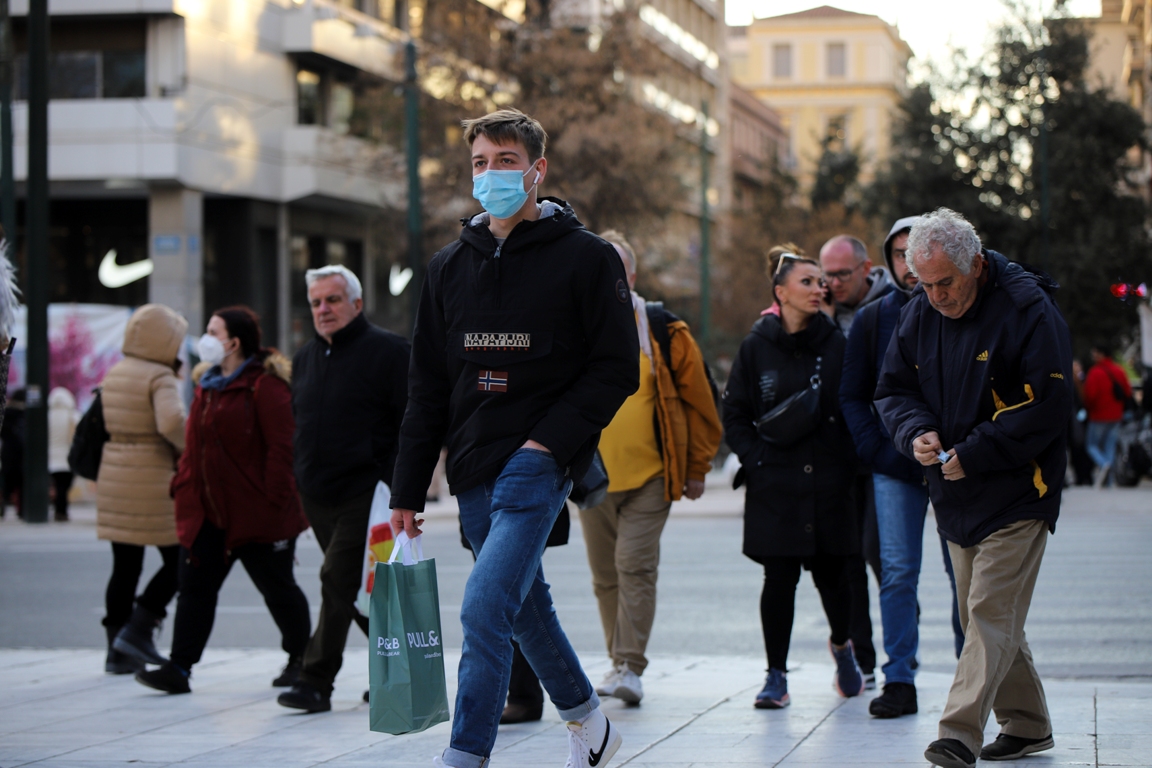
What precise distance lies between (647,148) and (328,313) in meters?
24.9

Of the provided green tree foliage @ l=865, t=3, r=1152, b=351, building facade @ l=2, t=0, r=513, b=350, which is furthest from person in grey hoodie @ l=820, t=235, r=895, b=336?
green tree foliage @ l=865, t=3, r=1152, b=351

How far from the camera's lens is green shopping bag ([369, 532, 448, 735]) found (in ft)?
15.8

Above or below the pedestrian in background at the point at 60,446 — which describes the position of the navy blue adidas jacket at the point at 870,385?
above

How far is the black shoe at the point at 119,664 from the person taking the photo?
27.0 feet

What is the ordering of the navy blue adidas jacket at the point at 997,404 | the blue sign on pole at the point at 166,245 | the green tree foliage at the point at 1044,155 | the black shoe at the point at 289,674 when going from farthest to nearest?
the green tree foliage at the point at 1044,155 < the blue sign on pole at the point at 166,245 < the black shoe at the point at 289,674 < the navy blue adidas jacket at the point at 997,404

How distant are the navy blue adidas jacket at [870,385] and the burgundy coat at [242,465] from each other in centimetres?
272

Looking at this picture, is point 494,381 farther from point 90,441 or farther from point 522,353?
point 90,441

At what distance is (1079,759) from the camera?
18.0ft

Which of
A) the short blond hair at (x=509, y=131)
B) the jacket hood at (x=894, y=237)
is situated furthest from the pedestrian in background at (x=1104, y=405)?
the short blond hair at (x=509, y=131)

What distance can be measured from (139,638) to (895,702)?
13.3ft

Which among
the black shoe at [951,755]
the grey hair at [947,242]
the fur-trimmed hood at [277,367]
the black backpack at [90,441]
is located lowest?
the black shoe at [951,755]

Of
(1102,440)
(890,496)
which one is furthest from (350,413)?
(1102,440)

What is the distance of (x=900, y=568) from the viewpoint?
6.64 meters

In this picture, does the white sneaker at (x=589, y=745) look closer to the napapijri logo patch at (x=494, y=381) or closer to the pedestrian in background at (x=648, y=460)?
→ the napapijri logo patch at (x=494, y=381)
